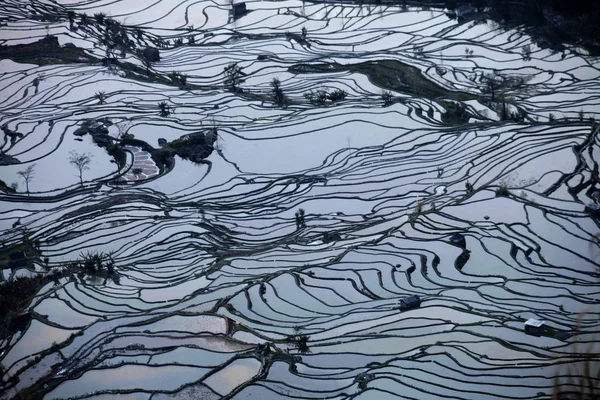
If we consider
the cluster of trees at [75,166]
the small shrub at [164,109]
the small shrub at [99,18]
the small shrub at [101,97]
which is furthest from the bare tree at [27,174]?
the small shrub at [99,18]

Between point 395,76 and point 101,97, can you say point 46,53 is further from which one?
point 395,76

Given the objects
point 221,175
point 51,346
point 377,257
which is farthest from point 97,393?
point 221,175

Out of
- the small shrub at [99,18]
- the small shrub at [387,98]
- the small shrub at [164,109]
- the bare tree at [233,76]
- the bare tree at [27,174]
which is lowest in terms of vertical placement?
the bare tree at [27,174]

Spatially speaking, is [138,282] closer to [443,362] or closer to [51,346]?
[51,346]

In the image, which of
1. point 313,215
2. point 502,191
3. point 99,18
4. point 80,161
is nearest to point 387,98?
point 313,215

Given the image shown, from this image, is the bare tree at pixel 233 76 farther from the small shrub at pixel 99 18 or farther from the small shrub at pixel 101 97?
the small shrub at pixel 99 18

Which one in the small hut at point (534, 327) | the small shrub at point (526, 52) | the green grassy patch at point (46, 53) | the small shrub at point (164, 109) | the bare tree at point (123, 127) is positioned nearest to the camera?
the small hut at point (534, 327)
